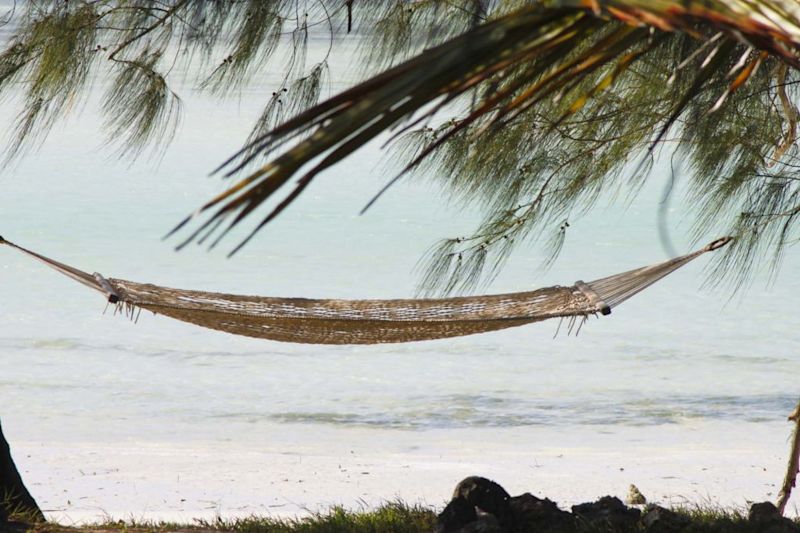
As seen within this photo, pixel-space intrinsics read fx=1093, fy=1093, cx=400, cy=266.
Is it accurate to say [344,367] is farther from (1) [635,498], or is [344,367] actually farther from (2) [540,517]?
(2) [540,517]

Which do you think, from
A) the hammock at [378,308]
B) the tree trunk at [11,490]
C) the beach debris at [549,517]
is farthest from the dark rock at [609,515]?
the tree trunk at [11,490]

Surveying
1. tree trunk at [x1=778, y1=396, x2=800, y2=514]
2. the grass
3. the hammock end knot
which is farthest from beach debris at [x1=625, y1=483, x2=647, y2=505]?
the hammock end knot

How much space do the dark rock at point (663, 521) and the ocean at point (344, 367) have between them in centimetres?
121

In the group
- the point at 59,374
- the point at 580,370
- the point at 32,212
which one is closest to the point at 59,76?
the point at 59,374

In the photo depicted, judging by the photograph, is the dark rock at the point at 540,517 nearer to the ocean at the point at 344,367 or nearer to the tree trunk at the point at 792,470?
the tree trunk at the point at 792,470

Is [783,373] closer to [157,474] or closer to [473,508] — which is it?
[157,474]

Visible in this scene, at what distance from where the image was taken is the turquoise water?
545cm

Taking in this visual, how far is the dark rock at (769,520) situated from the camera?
205cm

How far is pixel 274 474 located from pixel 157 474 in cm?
39

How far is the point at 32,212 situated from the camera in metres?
12.4

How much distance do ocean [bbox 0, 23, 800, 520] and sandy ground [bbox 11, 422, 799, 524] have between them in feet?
0.07

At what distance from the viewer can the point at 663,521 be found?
211 cm

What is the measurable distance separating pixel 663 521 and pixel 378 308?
0.69m

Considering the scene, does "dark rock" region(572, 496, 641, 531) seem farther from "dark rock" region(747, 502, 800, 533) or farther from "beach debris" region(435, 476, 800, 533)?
"dark rock" region(747, 502, 800, 533)
